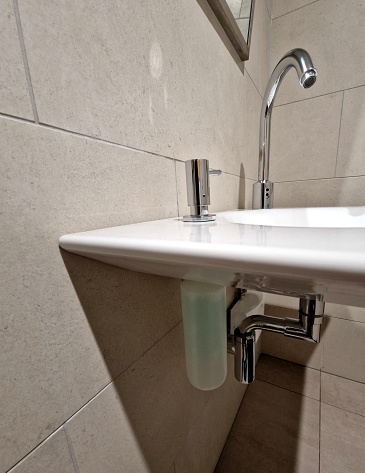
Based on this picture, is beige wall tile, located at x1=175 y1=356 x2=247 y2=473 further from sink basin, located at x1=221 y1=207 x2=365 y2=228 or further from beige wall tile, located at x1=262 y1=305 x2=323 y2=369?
sink basin, located at x1=221 y1=207 x2=365 y2=228

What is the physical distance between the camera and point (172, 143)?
0.38 m

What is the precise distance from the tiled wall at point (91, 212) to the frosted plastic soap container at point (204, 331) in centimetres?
5

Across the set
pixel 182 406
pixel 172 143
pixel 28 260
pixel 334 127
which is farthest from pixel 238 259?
pixel 334 127

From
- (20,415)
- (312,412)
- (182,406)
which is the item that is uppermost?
(20,415)

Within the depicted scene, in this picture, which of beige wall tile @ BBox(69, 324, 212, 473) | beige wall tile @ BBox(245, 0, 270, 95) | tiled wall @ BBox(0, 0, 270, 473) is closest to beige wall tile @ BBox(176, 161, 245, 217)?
tiled wall @ BBox(0, 0, 270, 473)

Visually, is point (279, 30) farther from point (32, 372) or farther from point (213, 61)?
point (32, 372)

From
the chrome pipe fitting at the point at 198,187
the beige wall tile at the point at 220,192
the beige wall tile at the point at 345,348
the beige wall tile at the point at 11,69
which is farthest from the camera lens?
the beige wall tile at the point at 345,348

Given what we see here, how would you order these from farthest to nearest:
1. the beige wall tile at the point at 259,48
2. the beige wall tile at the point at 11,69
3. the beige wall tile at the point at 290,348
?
the beige wall tile at the point at 290,348
the beige wall tile at the point at 259,48
the beige wall tile at the point at 11,69

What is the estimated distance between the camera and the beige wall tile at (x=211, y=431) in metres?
0.48

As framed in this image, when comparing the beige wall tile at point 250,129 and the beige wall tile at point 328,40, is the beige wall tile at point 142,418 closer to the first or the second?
the beige wall tile at point 250,129

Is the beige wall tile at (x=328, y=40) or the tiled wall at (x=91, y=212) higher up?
the beige wall tile at (x=328, y=40)

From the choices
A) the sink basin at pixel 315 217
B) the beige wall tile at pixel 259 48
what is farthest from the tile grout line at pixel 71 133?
the beige wall tile at pixel 259 48

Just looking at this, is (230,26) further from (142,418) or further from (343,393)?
(343,393)

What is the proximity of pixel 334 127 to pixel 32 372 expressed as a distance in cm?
110
